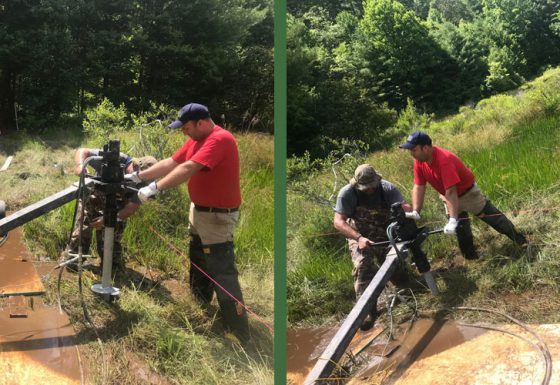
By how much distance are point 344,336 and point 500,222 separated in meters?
0.97

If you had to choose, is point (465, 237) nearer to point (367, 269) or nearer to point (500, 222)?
point (500, 222)

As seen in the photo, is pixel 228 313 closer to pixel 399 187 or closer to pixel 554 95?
pixel 399 187

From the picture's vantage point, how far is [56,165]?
11.2ft

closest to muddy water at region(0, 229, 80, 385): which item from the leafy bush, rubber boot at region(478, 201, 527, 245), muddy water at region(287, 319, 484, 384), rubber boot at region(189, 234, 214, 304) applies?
rubber boot at region(189, 234, 214, 304)

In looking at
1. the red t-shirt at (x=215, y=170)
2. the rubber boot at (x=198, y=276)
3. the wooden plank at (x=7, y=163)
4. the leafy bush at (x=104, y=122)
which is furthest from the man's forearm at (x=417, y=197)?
the wooden plank at (x=7, y=163)

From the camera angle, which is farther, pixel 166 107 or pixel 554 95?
pixel 166 107

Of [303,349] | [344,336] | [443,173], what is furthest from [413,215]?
[303,349]

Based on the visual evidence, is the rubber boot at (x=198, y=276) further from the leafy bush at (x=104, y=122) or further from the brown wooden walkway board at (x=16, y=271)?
the brown wooden walkway board at (x=16, y=271)

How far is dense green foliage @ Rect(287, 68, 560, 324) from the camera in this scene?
2.69 meters

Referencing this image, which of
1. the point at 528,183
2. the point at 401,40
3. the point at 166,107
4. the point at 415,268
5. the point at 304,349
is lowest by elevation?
the point at 304,349

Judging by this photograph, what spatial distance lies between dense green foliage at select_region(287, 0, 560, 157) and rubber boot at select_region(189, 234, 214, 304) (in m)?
0.74

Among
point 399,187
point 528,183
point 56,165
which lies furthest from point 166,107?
point 528,183

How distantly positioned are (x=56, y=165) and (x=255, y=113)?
125 centimetres

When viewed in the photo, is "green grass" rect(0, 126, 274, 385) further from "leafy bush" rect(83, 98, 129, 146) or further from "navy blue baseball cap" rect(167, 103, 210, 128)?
"navy blue baseball cap" rect(167, 103, 210, 128)
